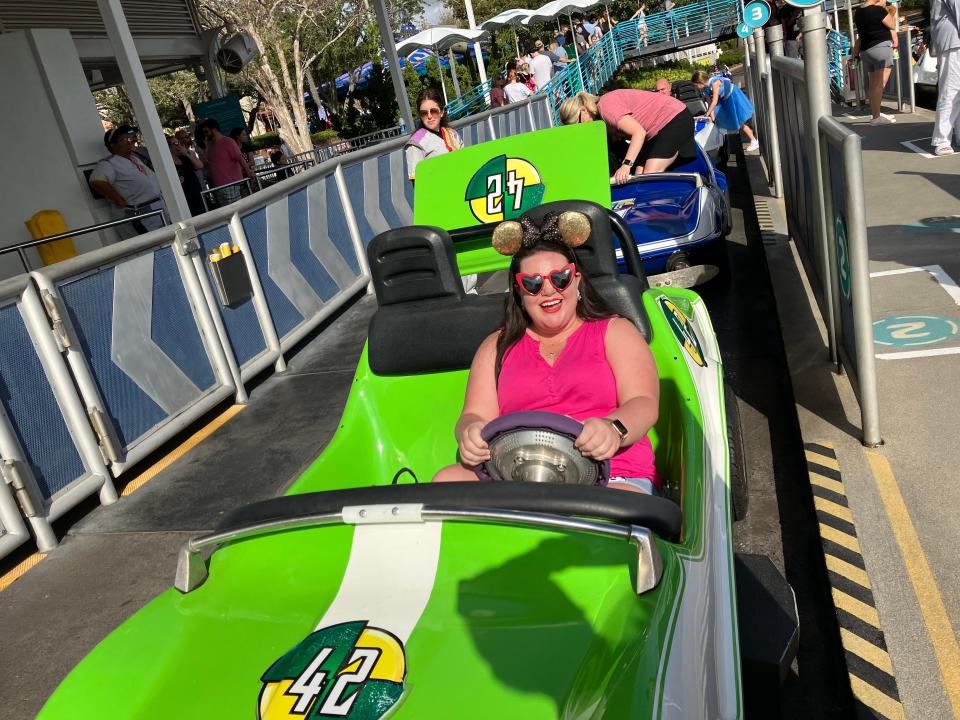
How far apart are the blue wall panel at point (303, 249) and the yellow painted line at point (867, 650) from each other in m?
6.19

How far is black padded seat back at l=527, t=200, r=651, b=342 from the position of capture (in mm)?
3363

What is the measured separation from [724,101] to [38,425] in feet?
36.3

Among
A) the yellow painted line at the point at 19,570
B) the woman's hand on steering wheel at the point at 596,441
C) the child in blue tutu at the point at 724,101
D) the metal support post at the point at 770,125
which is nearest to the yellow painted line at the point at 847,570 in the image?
the woman's hand on steering wheel at the point at 596,441

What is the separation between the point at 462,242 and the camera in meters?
4.67

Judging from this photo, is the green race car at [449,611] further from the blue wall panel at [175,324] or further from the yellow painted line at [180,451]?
the blue wall panel at [175,324]

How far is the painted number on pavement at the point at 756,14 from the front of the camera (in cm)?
1146

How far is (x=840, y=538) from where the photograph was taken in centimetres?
332

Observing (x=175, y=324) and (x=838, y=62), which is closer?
(x=175, y=324)

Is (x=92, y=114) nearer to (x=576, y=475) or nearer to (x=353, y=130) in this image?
(x=576, y=475)

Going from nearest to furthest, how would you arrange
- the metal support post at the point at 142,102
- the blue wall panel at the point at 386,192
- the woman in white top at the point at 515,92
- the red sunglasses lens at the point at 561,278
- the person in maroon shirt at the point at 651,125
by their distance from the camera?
the red sunglasses lens at the point at 561,278, the metal support post at the point at 142,102, the person in maroon shirt at the point at 651,125, the blue wall panel at the point at 386,192, the woman in white top at the point at 515,92

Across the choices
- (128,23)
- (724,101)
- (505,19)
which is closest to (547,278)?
(724,101)

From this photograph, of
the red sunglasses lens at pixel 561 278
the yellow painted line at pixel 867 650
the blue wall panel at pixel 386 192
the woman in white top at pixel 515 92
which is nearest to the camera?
the yellow painted line at pixel 867 650

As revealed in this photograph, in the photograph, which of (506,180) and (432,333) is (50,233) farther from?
(432,333)

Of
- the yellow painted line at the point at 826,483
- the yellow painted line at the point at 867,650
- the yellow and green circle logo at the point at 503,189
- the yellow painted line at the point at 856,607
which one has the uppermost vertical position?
the yellow and green circle logo at the point at 503,189
